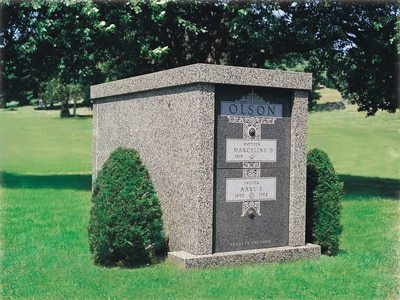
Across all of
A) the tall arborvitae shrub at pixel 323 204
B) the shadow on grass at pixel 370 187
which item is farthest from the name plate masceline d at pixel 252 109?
the shadow on grass at pixel 370 187

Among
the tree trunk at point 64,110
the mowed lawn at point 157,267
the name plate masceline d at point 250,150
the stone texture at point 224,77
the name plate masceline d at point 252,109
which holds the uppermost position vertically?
the tree trunk at point 64,110

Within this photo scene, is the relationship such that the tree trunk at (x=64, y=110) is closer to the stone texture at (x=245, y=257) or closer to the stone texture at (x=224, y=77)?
the stone texture at (x=224, y=77)

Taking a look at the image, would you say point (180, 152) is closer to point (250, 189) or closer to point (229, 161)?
Answer: point (229, 161)

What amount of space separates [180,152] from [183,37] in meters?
12.5

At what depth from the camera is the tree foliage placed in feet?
55.8

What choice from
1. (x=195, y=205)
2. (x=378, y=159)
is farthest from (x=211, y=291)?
(x=378, y=159)

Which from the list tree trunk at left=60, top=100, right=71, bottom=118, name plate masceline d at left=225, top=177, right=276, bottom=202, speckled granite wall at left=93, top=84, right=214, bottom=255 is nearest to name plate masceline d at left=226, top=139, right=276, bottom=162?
name plate masceline d at left=225, top=177, right=276, bottom=202

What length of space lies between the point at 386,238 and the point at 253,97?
12.9ft

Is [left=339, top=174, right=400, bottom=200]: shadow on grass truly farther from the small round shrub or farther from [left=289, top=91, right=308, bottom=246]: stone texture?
the small round shrub

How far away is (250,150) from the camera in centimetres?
813

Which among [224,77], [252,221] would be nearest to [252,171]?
[252,221]

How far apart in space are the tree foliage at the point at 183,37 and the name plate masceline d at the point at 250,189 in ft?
31.7

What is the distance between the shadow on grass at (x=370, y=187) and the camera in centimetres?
1761

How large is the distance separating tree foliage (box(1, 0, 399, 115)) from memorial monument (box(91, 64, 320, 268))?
8806 millimetres
